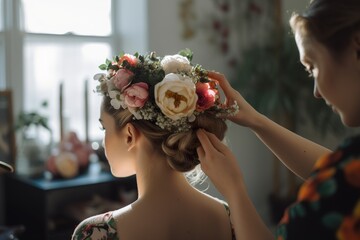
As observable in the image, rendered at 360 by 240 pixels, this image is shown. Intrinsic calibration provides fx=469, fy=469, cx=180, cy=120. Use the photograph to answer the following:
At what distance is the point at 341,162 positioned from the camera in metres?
0.73

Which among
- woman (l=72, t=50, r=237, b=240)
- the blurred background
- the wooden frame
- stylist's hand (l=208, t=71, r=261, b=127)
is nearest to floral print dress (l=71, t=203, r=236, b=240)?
woman (l=72, t=50, r=237, b=240)

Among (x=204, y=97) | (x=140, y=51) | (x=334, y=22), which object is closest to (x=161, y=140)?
(x=204, y=97)

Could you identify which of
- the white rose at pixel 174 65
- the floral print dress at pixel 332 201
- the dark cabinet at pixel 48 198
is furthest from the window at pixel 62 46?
the floral print dress at pixel 332 201

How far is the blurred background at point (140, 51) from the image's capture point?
272cm

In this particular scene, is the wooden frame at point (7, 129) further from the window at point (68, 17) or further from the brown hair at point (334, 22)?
the brown hair at point (334, 22)

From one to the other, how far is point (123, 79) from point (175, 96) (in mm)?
157

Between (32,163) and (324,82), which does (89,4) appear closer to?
(32,163)

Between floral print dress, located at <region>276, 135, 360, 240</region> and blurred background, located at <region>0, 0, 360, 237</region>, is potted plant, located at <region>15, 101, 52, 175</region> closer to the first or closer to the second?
blurred background, located at <region>0, 0, 360, 237</region>

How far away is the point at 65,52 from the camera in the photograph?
2.97m

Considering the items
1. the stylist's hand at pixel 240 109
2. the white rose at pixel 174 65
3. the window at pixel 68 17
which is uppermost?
the window at pixel 68 17

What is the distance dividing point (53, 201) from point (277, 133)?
Answer: 173 centimetres

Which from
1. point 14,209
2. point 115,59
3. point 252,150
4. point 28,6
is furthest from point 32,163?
point 252,150

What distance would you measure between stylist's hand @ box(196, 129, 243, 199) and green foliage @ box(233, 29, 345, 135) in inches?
87.3

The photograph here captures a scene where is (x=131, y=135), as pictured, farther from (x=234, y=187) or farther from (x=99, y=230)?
(x=234, y=187)
